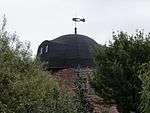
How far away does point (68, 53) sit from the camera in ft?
152

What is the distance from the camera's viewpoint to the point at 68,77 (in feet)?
142

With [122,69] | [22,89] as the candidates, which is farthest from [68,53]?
[22,89]

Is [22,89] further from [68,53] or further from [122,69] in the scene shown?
[68,53]

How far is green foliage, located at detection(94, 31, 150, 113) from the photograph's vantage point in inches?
1149

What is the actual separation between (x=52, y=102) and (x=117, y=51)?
1163 cm

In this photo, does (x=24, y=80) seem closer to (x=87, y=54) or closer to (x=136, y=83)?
(x=136, y=83)

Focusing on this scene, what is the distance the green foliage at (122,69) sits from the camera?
29.2 meters

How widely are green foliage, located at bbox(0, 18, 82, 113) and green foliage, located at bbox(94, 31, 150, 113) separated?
711 cm

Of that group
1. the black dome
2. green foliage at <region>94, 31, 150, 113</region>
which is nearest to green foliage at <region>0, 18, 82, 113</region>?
green foliage at <region>94, 31, 150, 113</region>

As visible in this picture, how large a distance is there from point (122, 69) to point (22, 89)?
1165 centimetres

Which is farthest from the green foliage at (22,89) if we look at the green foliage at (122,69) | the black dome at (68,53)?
the black dome at (68,53)

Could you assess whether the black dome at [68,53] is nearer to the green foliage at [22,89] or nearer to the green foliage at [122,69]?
the green foliage at [122,69]

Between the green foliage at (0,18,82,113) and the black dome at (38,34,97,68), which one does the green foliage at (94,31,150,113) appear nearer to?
the green foliage at (0,18,82,113)

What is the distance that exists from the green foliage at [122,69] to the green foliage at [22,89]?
7.11m
